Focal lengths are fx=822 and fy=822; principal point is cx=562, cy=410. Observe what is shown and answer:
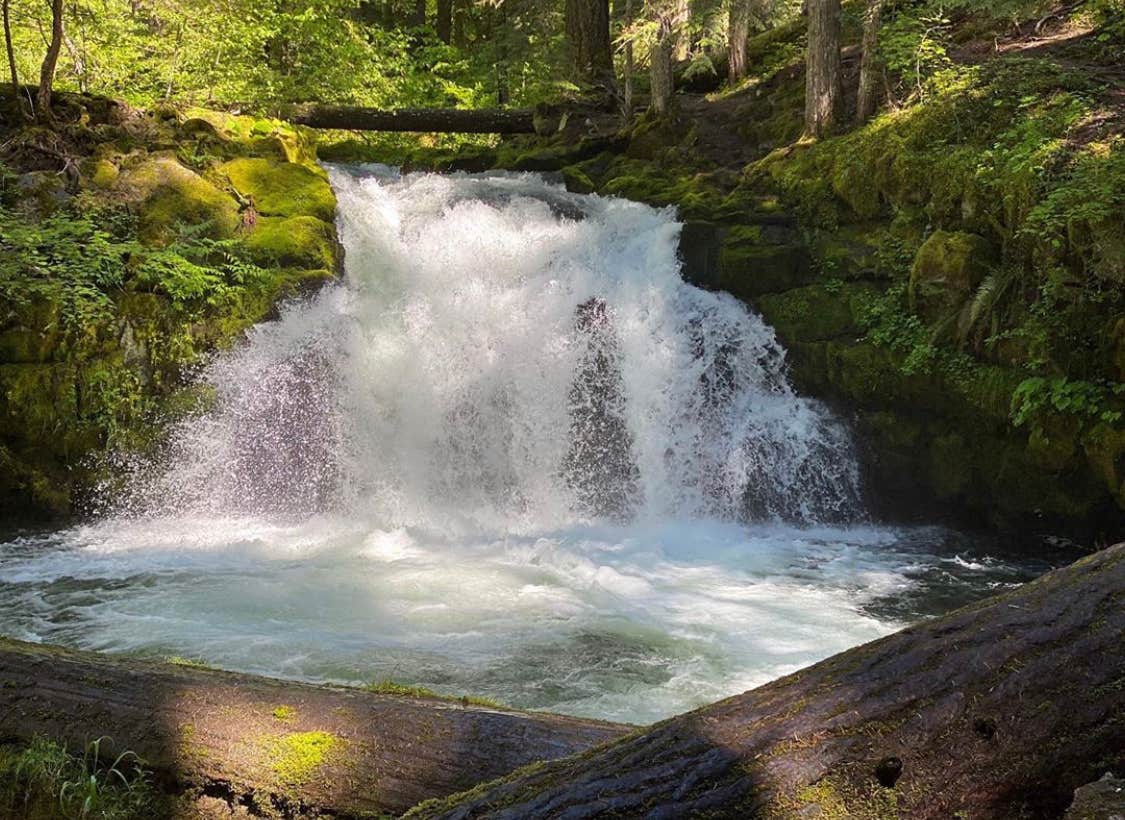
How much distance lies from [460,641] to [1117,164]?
743cm

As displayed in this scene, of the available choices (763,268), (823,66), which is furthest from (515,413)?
(823,66)

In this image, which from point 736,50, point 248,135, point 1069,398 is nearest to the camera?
point 1069,398

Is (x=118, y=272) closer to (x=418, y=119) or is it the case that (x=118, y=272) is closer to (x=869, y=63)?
(x=418, y=119)

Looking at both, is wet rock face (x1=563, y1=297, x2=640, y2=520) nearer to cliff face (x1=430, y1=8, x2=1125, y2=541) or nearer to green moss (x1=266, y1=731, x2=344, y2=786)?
cliff face (x1=430, y1=8, x2=1125, y2=541)

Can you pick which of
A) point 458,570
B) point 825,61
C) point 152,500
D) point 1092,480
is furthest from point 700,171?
point 152,500

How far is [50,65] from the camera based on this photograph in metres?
10.7

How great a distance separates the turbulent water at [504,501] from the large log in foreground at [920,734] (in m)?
3.43

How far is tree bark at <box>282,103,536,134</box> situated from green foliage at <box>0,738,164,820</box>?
15.1 meters

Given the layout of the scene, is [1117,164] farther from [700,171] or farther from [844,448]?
[700,171]

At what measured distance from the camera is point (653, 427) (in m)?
→ 10.4

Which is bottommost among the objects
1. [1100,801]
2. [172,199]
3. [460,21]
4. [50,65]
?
[1100,801]

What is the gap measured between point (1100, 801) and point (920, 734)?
0.97 feet

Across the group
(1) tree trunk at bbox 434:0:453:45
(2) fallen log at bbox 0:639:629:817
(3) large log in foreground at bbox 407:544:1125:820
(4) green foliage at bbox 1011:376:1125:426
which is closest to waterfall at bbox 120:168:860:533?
(4) green foliage at bbox 1011:376:1125:426

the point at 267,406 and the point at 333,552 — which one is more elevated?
the point at 267,406
